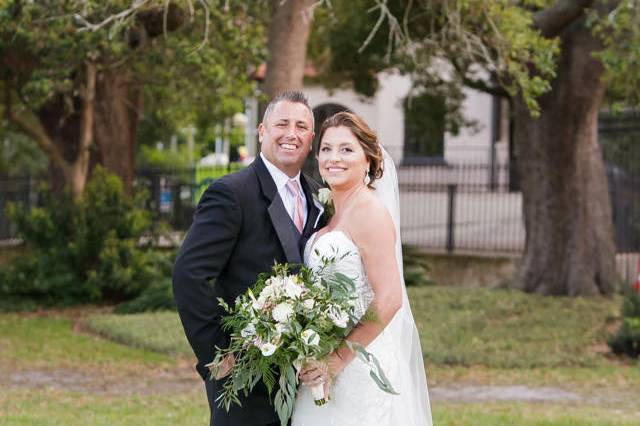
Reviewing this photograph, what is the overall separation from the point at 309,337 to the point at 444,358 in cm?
890

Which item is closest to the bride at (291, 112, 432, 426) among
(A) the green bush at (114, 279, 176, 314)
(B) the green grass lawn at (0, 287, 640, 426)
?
(B) the green grass lawn at (0, 287, 640, 426)

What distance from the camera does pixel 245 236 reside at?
4871mm

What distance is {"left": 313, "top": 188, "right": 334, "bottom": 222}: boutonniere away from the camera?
509cm

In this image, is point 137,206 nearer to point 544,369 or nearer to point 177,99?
point 177,99

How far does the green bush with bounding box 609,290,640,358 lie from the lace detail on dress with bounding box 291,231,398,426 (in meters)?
9.18

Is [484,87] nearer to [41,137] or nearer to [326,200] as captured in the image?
[41,137]

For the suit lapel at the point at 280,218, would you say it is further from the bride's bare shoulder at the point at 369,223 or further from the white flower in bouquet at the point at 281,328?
the white flower in bouquet at the point at 281,328

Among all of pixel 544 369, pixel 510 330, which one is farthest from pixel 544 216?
pixel 544 369

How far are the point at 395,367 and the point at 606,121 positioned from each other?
639 inches

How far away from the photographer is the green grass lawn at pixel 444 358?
9719mm

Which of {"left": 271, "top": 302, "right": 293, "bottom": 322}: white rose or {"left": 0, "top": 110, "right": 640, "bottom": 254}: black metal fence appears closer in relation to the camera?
{"left": 271, "top": 302, "right": 293, "bottom": 322}: white rose

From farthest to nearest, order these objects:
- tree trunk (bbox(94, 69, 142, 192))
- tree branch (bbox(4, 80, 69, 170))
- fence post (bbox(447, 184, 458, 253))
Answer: fence post (bbox(447, 184, 458, 253)), tree branch (bbox(4, 80, 69, 170)), tree trunk (bbox(94, 69, 142, 192))

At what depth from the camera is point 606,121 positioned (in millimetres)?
20344

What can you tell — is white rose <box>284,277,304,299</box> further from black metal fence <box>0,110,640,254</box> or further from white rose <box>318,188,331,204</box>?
black metal fence <box>0,110,640,254</box>
